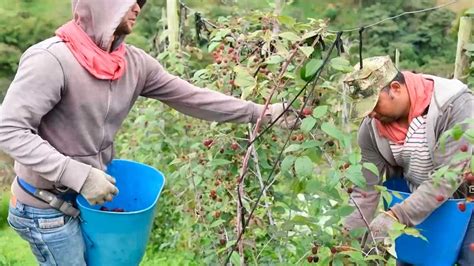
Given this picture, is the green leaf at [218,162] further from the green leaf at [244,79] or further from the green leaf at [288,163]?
the green leaf at [288,163]

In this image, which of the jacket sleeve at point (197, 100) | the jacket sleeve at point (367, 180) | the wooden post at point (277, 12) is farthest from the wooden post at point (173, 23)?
→ the jacket sleeve at point (367, 180)

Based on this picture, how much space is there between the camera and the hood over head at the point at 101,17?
2.81 m

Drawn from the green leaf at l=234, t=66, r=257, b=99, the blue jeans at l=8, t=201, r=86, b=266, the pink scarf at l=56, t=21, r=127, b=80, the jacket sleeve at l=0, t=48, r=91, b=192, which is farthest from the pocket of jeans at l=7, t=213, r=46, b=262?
the green leaf at l=234, t=66, r=257, b=99

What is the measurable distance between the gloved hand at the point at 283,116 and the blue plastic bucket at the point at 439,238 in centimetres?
45

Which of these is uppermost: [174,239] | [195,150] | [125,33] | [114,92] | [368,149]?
[125,33]

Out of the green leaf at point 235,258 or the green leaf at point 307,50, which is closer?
the green leaf at point 307,50

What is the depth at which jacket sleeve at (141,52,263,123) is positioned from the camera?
126 inches

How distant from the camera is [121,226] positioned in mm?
2779

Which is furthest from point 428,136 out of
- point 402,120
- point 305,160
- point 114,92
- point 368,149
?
point 114,92

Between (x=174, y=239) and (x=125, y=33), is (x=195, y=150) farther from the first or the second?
(x=125, y=33)

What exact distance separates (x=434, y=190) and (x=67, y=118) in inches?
52.7

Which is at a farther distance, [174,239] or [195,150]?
[174,239]

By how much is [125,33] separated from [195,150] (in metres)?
1.31

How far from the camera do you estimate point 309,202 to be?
315 centimetres
